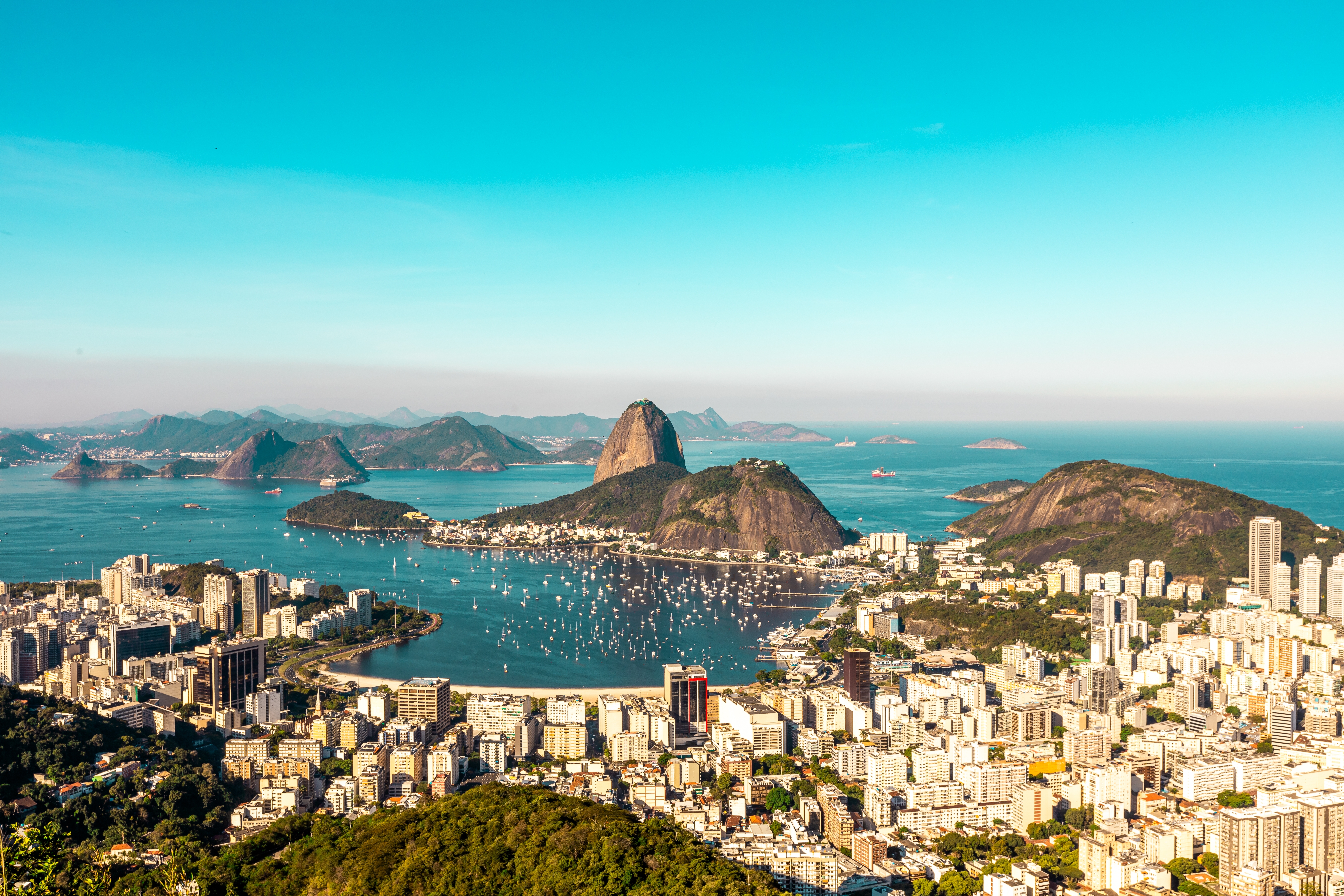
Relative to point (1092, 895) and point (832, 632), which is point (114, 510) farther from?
point (1092, 895)

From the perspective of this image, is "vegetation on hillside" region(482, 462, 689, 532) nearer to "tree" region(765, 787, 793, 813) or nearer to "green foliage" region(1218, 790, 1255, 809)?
"tree" region(765, 787, 793, 813)

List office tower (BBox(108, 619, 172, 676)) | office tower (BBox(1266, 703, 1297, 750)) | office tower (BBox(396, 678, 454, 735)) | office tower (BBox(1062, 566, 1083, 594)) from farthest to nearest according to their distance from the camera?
office tower (BBox(1062, 566, 1083, 594)) → office tower (BBox(108, 619, 172, 676)) → office tower (BBox(396, 678, 454, 735)) → office tower (BBox(1266, 703, 1297, 750))

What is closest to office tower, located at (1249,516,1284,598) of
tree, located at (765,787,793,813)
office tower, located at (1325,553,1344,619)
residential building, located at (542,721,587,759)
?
office tower, located at (1325,553,1344,619)

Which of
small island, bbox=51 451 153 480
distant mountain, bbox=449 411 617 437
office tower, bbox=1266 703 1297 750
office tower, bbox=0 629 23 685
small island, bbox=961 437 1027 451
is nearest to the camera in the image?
office tower, bbox=1266 703 1297 750

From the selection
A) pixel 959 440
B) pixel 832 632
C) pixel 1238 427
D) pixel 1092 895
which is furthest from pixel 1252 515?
pixel 1238 427

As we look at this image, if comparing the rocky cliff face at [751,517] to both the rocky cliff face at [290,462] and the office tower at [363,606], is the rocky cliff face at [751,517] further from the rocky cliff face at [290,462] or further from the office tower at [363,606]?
the rocky cliff face at [290,462]
